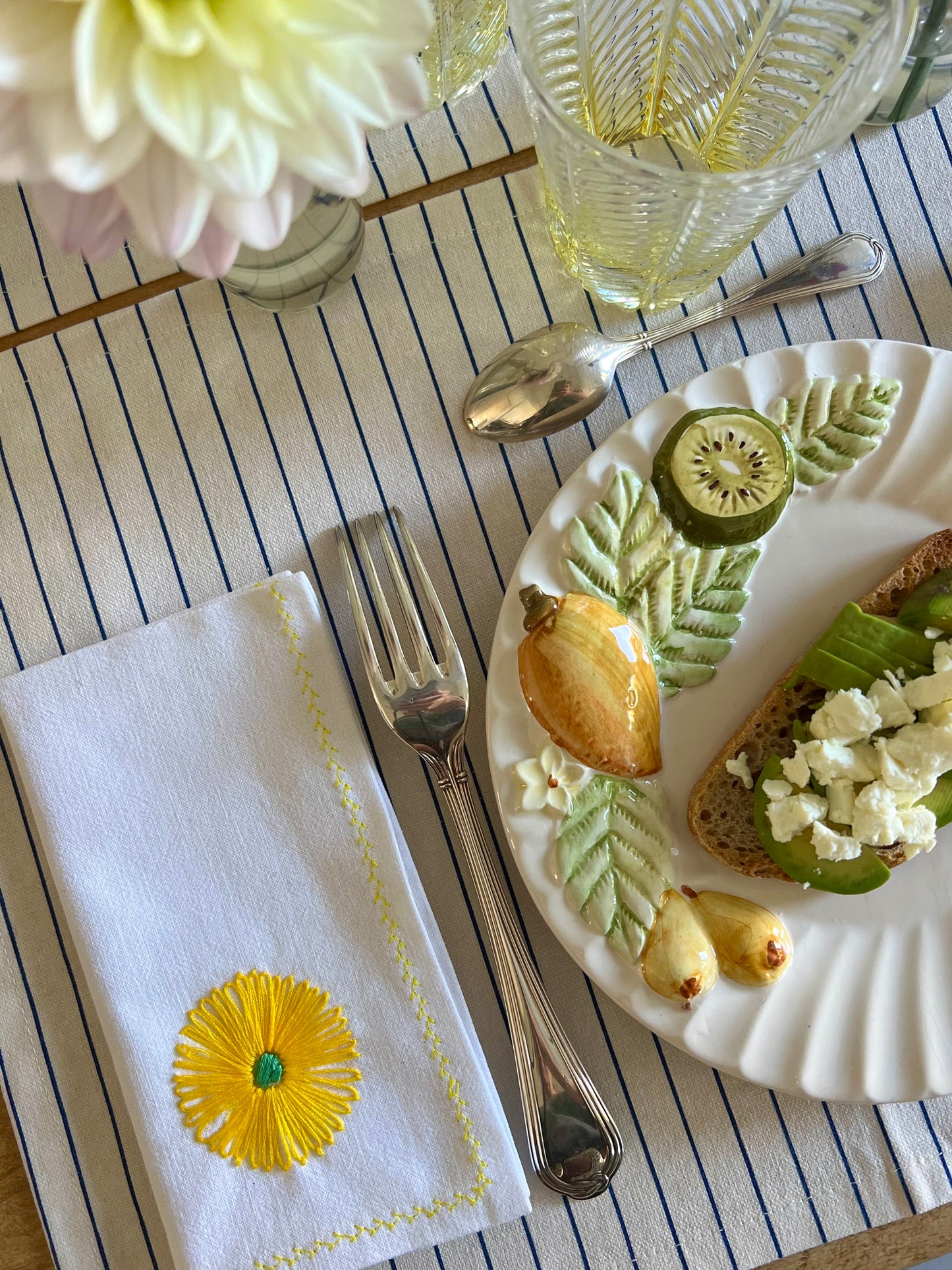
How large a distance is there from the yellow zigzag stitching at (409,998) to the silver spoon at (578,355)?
0.21m

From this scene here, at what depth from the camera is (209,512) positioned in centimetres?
68

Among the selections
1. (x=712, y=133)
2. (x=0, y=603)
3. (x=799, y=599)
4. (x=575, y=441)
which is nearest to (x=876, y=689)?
(x=799, y=599)

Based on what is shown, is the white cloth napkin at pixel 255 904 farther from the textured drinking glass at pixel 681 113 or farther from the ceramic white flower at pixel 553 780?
the textured drinking glass at pixel 681 113

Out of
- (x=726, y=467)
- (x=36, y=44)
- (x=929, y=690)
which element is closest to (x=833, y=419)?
(x=726, y=467)

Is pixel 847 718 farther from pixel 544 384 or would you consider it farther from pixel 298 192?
pixel 298 192

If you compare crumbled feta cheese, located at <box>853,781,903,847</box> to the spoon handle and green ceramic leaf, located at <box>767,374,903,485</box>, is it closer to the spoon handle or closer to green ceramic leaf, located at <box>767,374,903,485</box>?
green ceramic leaf, located at <box>767,374,903,485</box>

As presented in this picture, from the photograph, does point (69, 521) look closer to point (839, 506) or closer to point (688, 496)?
point (688, 496)

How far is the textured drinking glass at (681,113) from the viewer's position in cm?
46

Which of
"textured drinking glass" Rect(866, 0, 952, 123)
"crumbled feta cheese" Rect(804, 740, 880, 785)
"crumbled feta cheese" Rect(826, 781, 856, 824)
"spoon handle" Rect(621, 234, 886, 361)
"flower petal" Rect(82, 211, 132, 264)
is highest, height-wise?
"textured drinking glass" Rect(866, 0, 952, 123)

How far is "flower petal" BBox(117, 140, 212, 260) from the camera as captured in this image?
1.15 feet

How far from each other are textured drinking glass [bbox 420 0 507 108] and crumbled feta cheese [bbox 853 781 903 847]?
0.53 metres

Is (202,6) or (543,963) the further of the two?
(543,963)

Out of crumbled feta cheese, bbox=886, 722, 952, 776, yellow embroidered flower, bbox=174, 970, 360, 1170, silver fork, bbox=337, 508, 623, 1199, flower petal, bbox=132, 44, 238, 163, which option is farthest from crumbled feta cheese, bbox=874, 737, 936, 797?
flower petal, bbox=132, 44, 238, 163

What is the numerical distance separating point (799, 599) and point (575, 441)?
196mm
